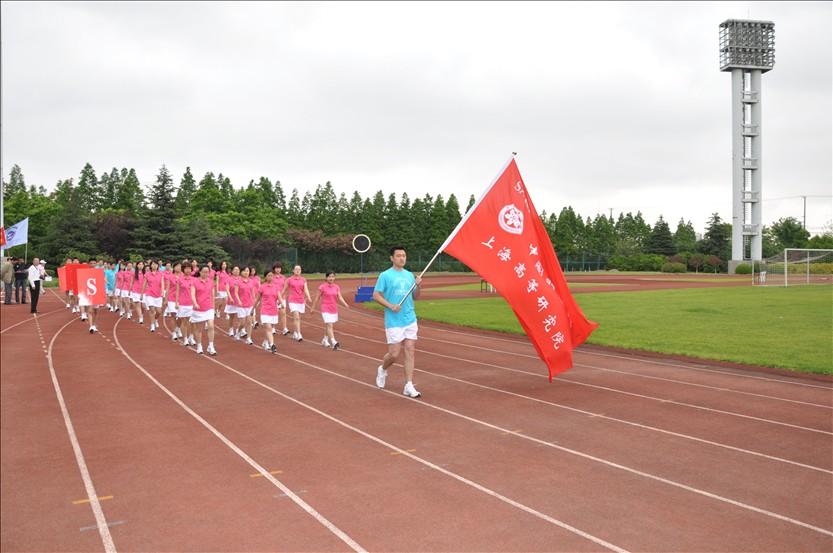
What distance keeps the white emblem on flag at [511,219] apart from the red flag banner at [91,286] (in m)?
5.36

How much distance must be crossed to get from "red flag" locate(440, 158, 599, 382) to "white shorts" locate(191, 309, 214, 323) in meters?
6.61

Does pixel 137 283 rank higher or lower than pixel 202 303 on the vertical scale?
higher

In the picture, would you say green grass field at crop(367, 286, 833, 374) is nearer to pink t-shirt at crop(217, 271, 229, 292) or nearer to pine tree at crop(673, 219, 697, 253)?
pink t-shirt at crop(217, 271, 229, 292)

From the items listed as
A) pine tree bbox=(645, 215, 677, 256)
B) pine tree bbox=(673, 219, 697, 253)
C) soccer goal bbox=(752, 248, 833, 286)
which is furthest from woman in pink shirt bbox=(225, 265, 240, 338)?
pine tree bbox=(673, 219, 697, 253)

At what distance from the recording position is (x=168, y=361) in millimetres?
11906

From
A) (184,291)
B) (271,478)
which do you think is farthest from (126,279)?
(271,478)

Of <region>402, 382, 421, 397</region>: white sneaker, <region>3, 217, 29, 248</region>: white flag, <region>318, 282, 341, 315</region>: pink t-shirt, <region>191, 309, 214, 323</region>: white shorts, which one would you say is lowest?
<region>402, 382, 421, 397</region>: white sneaker

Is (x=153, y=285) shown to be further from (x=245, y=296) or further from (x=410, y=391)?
(x=410, y=391)

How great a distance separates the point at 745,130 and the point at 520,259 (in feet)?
234

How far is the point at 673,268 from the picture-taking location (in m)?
70.6

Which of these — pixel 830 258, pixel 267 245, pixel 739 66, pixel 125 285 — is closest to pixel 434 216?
pixel 267 245

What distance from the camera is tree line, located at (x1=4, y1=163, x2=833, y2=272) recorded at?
47438 mm

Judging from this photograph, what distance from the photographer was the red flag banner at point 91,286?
12.6 ft

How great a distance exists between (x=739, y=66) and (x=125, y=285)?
72401 millimetres
